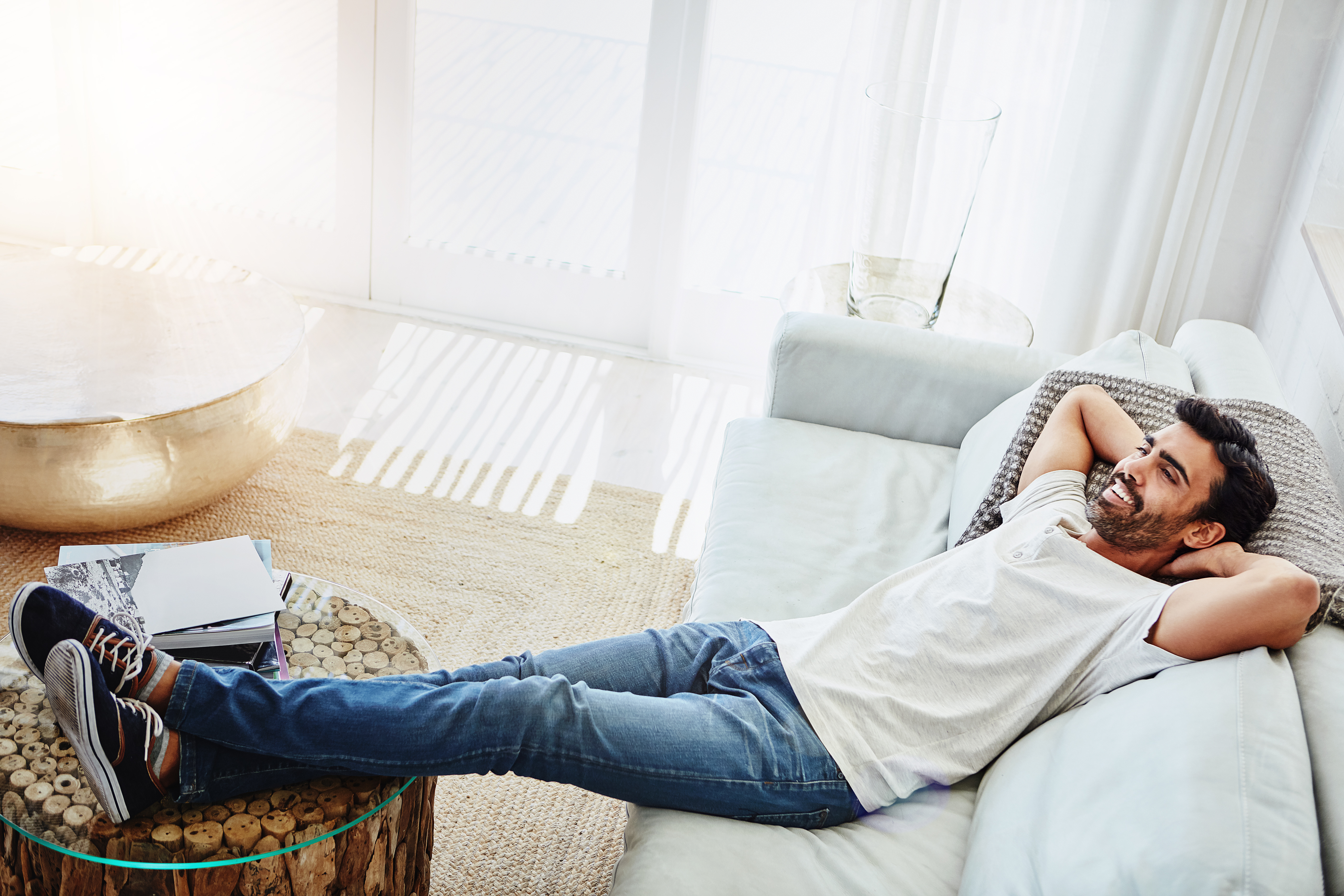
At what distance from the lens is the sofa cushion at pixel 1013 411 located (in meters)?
1.87

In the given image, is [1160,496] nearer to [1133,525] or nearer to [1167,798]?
[1133,525]

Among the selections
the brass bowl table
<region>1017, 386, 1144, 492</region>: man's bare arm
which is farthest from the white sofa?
the brass bowl table

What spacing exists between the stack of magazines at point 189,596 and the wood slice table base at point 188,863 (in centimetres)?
25

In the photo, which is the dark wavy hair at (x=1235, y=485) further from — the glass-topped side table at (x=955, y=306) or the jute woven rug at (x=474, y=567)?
the jute woven rug at (x=474, y=567)

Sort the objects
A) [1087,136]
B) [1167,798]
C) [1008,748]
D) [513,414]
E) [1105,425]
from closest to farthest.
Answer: [1167,798]
[1008,748]
[1105,425]
[1087,136]
[513,414]

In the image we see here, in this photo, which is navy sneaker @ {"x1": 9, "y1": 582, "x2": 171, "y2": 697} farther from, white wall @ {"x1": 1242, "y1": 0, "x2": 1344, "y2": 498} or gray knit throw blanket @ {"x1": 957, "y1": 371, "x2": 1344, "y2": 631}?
white wall @ {"x1": 1242, "y1": 0, "x2": 1344, "y2": 498}

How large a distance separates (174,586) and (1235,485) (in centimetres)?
141

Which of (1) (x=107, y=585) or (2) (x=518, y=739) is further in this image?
(1) (x=107, y=585)

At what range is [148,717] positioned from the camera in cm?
121

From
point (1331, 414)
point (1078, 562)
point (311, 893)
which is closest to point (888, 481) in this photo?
point (1078, 562)

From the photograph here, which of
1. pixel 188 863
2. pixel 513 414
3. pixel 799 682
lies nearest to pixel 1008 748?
pixel 799 682

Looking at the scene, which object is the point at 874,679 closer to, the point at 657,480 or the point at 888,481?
the point at 888,481

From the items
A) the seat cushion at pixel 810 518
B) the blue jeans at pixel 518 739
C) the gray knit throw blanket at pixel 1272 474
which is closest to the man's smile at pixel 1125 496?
the gray knit throw blanket at pixel 1272 474

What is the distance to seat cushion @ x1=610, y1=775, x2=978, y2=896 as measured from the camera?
119 centimetres
